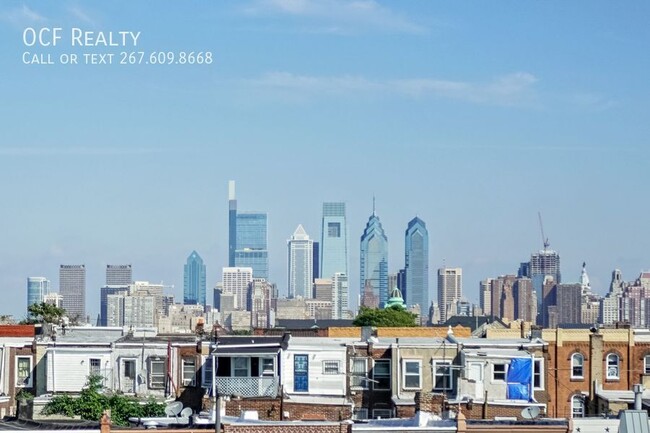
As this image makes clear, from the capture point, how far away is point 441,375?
78.9 m

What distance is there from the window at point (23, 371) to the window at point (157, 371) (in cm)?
658

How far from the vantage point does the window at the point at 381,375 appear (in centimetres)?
7938

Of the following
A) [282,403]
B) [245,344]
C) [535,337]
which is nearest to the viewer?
[282,403]

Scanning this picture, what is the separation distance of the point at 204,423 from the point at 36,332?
33025 mm

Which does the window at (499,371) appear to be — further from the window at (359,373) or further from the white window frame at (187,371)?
the white window frame at (187,371)

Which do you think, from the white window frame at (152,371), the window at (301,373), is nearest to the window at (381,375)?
the window at (301,373)

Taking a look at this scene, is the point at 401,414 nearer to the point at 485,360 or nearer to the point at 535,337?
the point at 485,360

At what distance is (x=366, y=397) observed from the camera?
7912 cm

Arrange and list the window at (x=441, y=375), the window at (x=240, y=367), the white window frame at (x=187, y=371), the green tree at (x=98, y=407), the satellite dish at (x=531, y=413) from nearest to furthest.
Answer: the satellite dish at (x=531, y=413) → the green tree at (x=98, y=407) → the window at (x=240, y=367) → the window at (x=441, y=375) → the white window frame at (x=187, y=371)

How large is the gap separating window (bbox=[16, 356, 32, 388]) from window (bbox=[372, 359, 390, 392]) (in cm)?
1705

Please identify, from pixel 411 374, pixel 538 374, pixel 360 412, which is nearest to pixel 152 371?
pixel 360 412

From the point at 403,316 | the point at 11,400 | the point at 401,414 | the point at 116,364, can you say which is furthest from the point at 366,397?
the point at 403,316

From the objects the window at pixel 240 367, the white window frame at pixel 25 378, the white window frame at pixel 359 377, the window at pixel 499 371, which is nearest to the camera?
the window at pixel 240 367

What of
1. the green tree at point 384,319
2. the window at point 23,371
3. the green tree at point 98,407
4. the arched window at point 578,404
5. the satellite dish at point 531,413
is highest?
the green tree at point 384,319
